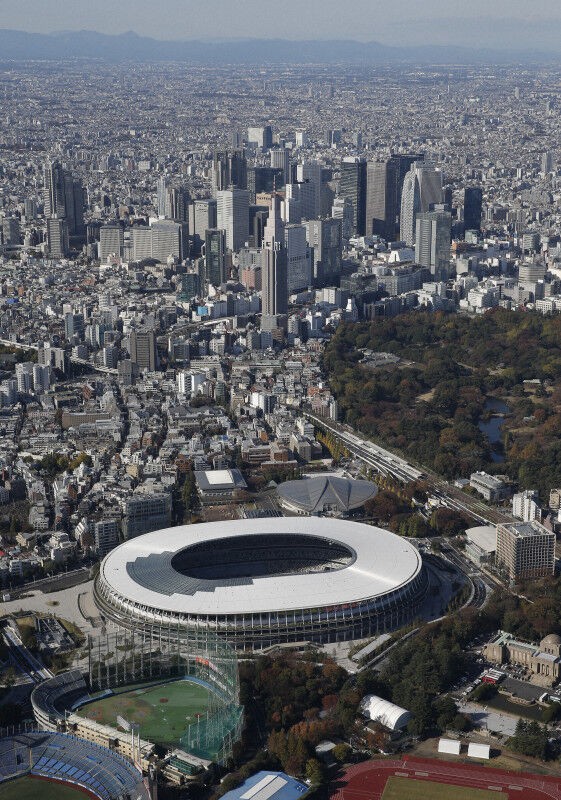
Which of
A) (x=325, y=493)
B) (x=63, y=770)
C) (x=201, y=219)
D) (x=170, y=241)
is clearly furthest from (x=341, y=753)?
(x=201, y=219)

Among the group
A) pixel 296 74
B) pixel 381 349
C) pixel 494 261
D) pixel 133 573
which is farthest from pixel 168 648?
pixel 296 74

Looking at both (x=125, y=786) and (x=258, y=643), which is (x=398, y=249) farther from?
(x=125, y=786)

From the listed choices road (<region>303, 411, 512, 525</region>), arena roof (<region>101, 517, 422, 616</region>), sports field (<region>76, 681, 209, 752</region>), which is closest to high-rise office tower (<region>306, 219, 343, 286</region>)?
road (<region>303, 411, 512, 525</region>)

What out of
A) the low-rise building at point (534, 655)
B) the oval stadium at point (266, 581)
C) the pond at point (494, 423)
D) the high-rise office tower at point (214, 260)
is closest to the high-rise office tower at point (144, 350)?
the pond at point (494, 423)

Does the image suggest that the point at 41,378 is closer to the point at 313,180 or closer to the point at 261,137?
the point at 313,180

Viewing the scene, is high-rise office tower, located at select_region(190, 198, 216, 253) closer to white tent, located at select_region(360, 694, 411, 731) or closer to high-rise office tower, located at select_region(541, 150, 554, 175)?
high-rise office tower, located at select_region(541, 150, 554, 175)

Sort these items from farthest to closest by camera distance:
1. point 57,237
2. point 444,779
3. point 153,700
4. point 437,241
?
1. point 57,237
2. point 437,241
3. point 153,700
4. point 444,779
